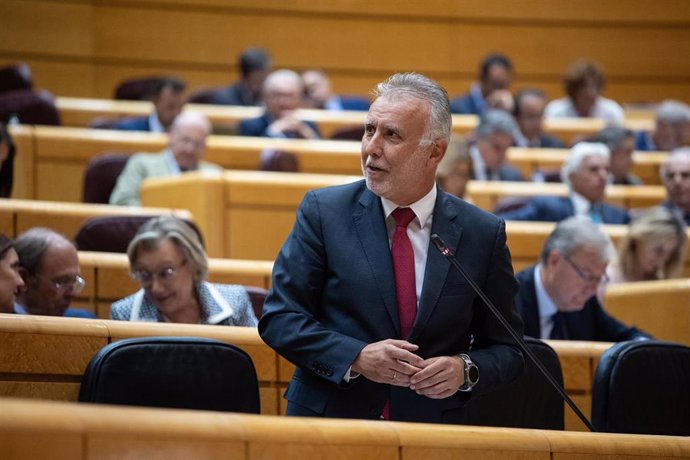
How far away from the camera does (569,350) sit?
264 centimetres

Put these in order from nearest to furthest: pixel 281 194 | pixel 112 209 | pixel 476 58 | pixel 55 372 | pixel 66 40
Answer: pixel 55 372, pixel 112 209, pixel 281 194, pixel 66 40, pixel 476 58

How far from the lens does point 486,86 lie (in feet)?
20.3

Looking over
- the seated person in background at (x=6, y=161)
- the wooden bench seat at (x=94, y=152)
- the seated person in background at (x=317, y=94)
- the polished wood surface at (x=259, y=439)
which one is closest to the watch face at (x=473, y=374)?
the polished wood surface at (x=259, y=439)

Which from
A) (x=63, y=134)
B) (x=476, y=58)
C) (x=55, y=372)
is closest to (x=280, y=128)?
(x=63, y=134)

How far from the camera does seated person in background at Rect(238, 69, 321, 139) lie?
503 centimetres

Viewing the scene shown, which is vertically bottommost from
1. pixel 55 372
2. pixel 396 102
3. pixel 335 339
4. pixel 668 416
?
pixel 668 416

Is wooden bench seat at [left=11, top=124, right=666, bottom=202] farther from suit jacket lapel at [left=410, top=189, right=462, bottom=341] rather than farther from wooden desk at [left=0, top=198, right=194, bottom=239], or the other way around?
suit jacket lapel at [left=410, top=189, right=462, bottom=341]

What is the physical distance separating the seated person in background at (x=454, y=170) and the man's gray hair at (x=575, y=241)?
2.76 ft

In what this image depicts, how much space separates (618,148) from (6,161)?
250cm

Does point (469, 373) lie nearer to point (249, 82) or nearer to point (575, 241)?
point (575, 241)

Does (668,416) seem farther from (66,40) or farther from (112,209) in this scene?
(66,40)

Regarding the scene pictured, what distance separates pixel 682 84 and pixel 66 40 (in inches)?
143

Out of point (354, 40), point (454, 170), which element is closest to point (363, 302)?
point (454, 170)

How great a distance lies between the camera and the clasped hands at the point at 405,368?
1.75 m
